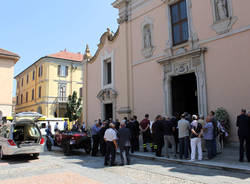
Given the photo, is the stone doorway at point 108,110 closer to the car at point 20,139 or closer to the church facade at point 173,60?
the church facade at point 173,60

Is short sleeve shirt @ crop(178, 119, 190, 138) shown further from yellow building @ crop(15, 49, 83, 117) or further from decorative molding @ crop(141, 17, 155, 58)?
yellow building @ crop(15, 49, 83, 117)

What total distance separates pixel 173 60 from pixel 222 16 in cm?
357

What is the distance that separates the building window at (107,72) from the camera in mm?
19938

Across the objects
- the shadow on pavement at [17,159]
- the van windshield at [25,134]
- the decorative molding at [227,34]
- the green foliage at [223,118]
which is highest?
the decorative molding at [227,34]

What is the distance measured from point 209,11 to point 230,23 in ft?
4.98

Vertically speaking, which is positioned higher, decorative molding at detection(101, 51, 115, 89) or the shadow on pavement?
decorative molding at detection(101, 51, 115, 89)

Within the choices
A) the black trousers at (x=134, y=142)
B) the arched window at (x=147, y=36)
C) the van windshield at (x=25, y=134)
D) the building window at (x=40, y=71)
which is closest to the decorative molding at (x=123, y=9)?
the arched window at (x=147, y=36)

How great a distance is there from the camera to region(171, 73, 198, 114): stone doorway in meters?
14.4

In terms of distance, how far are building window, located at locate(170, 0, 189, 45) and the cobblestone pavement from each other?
8.28 m

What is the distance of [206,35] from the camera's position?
12398 mm

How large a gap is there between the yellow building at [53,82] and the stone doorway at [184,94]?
2765 centimetres

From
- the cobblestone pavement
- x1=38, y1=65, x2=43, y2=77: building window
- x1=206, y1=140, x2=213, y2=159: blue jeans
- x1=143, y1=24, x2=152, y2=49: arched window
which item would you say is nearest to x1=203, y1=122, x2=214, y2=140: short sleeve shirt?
x1=206, y1=140, x2=213, y2=159: blue jeans

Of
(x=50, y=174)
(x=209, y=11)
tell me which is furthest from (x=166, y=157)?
(x=209, y=11)

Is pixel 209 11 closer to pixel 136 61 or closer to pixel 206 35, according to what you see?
pixel 206 35
